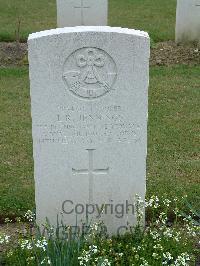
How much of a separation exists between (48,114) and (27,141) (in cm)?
238

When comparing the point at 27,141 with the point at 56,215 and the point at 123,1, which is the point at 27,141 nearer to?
the point at 56,215

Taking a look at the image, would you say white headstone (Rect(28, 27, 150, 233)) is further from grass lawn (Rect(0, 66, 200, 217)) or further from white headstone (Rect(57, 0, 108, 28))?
white headstone (Rect(57, 0, 108, 28))

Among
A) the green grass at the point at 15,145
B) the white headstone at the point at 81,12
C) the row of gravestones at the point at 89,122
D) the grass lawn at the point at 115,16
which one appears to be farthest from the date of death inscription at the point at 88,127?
the grass lawn at the point at 115,16

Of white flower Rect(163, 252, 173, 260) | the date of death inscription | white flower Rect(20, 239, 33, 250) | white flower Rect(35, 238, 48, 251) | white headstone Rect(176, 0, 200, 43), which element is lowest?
white flower Rect(163, 252, 173, 260)

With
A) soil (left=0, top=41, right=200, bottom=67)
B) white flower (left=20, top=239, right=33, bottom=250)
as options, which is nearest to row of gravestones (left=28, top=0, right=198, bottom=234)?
white flower (left=20, top=239, right=33, bottom=250)

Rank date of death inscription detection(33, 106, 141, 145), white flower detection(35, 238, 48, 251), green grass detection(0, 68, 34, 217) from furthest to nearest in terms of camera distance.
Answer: green grass detection(0, 68, 34, 217), date of death inscription detection(33, 106, 141, 145), white flower detection(35, 238, 48, 251)

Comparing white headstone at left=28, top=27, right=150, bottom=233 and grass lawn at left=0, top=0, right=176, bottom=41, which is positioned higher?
grass lawn at left=0, top=0, right=176, bottom=41

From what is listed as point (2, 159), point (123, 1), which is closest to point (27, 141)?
point (2, 159)

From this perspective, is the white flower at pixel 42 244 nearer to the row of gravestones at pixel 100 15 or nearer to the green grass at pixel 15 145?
the green grass at pixel 15 145

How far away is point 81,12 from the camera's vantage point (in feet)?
34.3

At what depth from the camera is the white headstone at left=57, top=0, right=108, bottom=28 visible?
10.4 meters

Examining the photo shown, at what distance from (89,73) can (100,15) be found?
268 inches

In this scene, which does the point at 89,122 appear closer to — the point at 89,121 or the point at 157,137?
the point at 89,121

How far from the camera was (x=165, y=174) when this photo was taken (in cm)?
558
